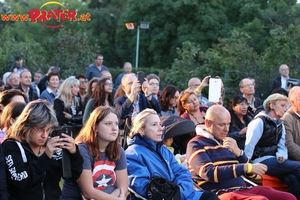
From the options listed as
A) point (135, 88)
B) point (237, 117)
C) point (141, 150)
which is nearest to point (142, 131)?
point (141, 150)

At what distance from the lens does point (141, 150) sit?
15.8 feet

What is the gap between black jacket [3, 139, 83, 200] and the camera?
3701mm

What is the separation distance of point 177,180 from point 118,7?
139 ft

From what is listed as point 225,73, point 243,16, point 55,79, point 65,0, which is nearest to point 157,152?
point 55,79

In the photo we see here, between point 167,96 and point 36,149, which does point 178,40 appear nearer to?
point 167,96

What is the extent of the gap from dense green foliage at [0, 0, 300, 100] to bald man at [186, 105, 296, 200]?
7.40 metres

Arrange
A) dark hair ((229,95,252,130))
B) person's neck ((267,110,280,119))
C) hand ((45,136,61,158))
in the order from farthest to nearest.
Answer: dark hair ((229,95,252,130)) < person's neck ((267,110,280,119)) < hand ((45,136,61,158))

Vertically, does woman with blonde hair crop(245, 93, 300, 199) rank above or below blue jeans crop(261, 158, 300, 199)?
above

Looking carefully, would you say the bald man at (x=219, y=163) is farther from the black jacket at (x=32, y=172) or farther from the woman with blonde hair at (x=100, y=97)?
the woman with blonde hair at (x=100, y=97)

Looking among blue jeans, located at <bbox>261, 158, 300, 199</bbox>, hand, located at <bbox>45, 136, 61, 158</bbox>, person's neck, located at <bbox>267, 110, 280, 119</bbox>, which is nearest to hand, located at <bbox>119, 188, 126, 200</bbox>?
hand, located at <bbox>45, 136, 61, 158</bbox>

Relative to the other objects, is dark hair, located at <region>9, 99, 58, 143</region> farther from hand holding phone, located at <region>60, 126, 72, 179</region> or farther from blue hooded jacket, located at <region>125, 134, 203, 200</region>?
blue hooded jacket, located at <region>125, 134, 203, 200</region>

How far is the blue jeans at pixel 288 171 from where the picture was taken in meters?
6.14

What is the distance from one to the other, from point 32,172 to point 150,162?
139 cm

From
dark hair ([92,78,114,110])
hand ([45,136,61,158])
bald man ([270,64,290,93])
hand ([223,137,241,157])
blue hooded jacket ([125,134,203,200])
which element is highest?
bald man ([270,64,290,93])
